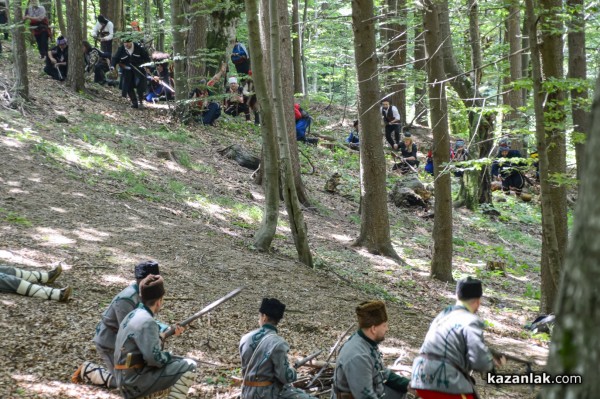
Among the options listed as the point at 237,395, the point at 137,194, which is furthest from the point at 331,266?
the point at 237,395

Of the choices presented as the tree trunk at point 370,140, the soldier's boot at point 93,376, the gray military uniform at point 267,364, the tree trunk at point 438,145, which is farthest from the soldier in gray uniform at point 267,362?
the tree trunk at point 370,140

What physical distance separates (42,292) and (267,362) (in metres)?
3.54

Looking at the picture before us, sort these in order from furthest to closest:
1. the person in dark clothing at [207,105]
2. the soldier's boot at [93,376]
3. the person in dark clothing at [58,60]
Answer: the person in dark clothing at [58,60]
the person in dark clothing at [207,105]
the soldier's boot at [93,376]

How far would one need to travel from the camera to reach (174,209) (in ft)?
42.9

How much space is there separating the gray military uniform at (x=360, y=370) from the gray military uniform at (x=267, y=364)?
0.42 m

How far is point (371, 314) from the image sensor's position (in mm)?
5105

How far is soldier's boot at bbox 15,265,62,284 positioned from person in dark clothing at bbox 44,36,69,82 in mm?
13267

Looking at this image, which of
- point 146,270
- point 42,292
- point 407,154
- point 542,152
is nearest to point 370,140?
point 542,152

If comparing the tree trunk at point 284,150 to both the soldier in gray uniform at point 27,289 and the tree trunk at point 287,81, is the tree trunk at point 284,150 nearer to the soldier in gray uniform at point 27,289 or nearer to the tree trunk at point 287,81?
the tree trunk at point 287,81

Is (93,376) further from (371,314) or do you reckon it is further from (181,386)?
(371,314)

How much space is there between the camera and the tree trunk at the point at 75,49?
18125mm

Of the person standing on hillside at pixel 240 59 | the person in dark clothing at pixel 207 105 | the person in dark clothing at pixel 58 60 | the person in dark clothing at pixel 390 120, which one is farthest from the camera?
the person in dark clothing at pixel 390 120

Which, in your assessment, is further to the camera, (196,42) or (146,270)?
(196,42)

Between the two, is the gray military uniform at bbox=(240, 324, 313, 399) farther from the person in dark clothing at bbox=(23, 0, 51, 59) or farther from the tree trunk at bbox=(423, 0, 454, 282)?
the person in dark clothing at bbox=(23, 0, 51, 59)
